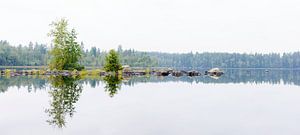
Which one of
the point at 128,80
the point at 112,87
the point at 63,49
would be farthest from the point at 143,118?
the point at 63,49

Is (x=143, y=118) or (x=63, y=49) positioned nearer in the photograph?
(x=143, y=118)

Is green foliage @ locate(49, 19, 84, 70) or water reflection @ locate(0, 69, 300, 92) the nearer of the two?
water reflection @ locate(0, 69, 300, 92)

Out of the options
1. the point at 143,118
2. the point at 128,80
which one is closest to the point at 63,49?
the point at 128,80

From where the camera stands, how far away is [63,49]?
261 feet

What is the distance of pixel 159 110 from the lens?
77.2 ft

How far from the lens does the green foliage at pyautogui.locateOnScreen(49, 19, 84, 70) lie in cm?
7912

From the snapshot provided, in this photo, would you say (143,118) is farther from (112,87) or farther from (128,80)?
(128,80)

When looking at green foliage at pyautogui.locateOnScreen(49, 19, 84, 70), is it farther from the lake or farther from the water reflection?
the lake

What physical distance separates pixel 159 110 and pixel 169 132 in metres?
7.36

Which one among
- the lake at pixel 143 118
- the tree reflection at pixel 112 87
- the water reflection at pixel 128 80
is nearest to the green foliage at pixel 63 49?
the water reflection at pixel 128 80

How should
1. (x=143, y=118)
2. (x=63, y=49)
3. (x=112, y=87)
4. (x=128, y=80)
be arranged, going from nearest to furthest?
1. (x=143, y=118)
2. (x=112, y=87)
3. (x=128, y=80)
4. (x=63, y=49)

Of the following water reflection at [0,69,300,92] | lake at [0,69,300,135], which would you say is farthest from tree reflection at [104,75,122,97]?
lake at [0,69,300,135]

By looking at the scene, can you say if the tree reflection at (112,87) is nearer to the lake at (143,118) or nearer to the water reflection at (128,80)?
the water reflection at (128,80)

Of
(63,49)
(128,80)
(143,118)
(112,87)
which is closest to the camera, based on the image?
(143,118)
